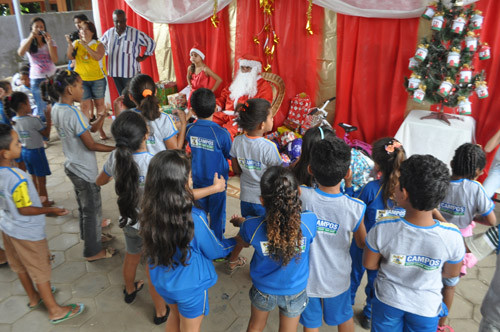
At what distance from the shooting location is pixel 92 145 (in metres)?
2.71

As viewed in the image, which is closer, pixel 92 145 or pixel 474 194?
pixel 474 194

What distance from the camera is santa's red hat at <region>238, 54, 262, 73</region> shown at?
16.0ft

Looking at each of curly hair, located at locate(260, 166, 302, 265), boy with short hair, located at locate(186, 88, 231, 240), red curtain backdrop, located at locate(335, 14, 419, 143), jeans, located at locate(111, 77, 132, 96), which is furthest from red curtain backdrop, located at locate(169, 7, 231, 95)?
curly hair, located at locate(260, 166, 302, 265)

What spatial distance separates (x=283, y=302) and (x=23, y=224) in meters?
1.69

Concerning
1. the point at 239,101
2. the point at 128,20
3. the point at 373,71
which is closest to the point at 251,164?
the point at 239,101

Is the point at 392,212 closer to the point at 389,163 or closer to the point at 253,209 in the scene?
the point at 389,163

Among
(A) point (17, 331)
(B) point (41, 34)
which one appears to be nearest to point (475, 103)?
(A) point (17, 331)

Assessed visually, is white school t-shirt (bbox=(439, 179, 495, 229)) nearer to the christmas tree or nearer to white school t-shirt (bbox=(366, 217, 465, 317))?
white school t-shirt (bbox=(366, 217, 465, 317))

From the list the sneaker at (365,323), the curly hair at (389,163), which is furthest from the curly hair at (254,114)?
the sneaker at (365,323)

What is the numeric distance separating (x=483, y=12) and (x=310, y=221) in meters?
3.39

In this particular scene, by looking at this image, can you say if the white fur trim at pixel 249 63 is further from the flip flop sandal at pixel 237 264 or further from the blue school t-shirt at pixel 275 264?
the blue school t-shirt at pixel 275 264

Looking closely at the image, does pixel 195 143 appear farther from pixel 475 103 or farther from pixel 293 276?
pixel 475 103

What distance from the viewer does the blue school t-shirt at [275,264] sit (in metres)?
1.68

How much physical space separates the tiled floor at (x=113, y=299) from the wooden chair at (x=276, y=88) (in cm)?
238
